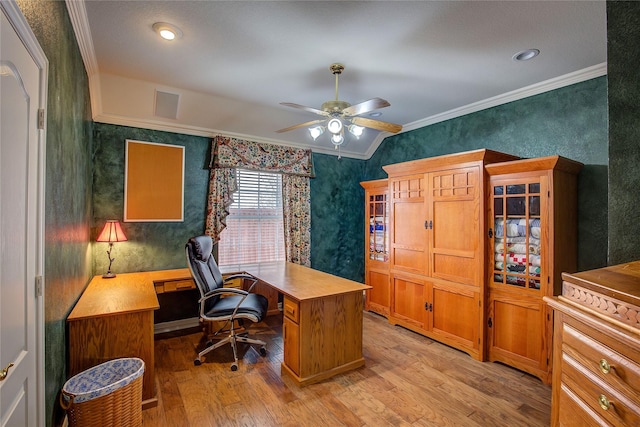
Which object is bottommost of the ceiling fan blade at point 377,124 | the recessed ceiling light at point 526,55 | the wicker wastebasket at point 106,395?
the wicker wastebasket at point 106,395

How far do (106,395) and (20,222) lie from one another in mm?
1182

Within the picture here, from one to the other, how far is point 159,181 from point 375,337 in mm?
3184

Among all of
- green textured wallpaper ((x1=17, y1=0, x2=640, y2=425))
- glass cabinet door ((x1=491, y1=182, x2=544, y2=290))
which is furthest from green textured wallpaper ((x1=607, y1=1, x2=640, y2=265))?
glass cabinet door ((x1=491, y1=182, x2=544, y2=290))

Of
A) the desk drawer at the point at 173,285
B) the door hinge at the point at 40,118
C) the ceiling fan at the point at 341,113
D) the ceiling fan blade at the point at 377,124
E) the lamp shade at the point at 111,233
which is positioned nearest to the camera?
the door hinge at the point at 40,118

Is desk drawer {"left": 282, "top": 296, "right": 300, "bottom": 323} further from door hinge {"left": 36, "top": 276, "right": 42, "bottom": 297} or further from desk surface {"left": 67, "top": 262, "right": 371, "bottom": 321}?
door hinge {"left": 36, "top": 276, "right": 42, "bottom": 297}

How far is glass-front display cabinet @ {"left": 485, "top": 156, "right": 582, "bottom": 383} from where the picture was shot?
264 centimetres

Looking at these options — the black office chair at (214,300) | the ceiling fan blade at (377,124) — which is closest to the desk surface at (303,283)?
the black office chair at (214,300)

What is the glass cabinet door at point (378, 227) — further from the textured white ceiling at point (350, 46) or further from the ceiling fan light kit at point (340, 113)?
the ceiling fan light kit at point (340, 113)

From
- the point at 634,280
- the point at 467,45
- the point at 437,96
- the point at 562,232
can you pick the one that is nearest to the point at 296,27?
the point at 467,45

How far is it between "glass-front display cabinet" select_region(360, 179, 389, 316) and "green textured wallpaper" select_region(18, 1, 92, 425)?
334cm

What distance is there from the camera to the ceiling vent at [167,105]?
11.1ft

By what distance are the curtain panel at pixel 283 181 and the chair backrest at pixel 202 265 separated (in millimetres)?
787

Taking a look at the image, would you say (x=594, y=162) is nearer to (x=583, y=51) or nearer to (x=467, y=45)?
(x=583, y=51)

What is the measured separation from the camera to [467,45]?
2.46 m
